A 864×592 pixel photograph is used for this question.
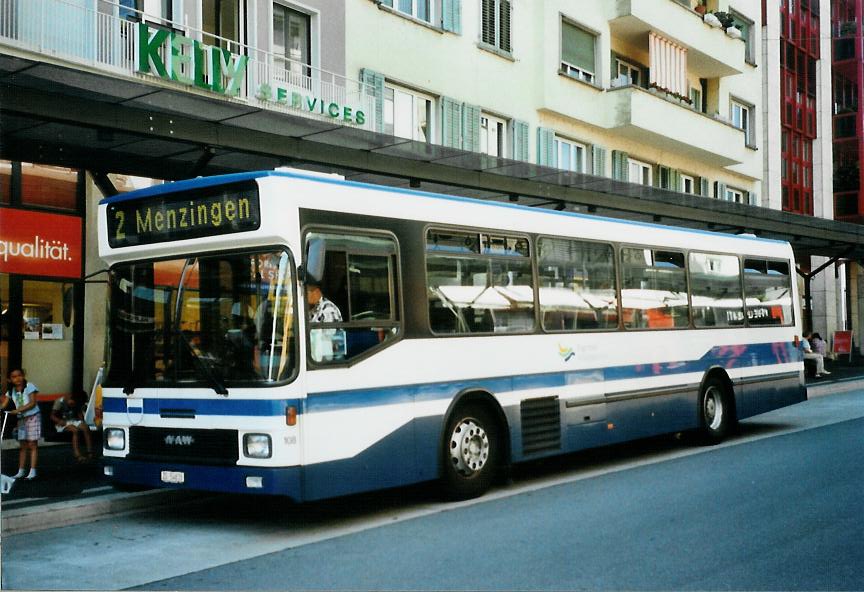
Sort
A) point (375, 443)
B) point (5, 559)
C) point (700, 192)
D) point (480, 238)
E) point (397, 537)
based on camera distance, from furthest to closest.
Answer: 1. point (700, 192)
2. point (480, 238)
3. point (375, 443)
4. point (397, 537)
5. point (5, 559)

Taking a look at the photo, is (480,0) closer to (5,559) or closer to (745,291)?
(745,291)

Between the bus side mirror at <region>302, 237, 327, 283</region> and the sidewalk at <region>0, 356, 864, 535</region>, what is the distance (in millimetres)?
3017

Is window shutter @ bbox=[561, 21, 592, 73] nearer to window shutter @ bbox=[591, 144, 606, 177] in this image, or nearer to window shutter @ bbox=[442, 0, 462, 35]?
window shutter @ bbox=[591, 144, 606, 177]

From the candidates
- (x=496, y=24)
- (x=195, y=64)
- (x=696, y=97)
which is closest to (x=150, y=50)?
(x=195, y=64)

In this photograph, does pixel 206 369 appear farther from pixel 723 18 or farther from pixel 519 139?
pixel 723 18

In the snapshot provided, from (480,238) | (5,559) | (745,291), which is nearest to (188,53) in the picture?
(480,238)

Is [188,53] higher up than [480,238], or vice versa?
[188,53]

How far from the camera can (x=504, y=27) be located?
25.3 m

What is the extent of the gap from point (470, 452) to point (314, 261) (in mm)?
2703

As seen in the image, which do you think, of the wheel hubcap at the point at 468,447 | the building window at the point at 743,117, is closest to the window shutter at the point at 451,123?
the wheel hubcap at the point at 468,447

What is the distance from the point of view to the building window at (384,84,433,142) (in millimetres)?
21797

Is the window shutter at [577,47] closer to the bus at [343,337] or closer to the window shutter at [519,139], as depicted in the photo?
the window shutter at [519,139]

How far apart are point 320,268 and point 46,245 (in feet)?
29.9

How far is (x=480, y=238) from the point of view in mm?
10406
